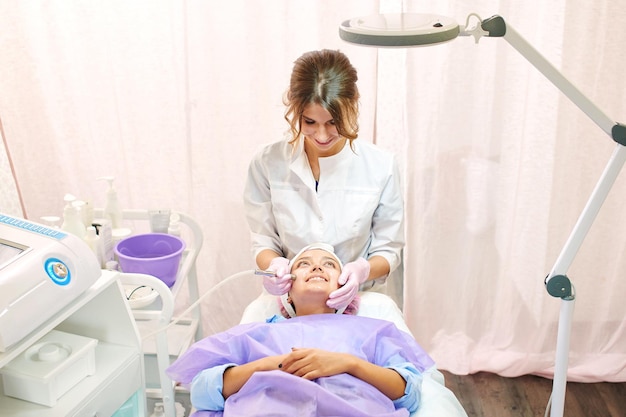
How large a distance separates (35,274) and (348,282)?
0.76 metres

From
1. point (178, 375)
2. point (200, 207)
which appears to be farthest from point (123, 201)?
point (178, 375)

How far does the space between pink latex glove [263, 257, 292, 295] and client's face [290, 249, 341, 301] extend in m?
0.02

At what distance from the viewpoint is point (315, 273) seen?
67.3 inches

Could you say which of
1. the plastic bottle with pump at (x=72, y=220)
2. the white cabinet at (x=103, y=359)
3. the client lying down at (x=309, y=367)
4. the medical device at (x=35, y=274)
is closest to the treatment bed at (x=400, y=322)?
the client lying down at (x=309, y=367)

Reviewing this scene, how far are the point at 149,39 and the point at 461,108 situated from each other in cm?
99

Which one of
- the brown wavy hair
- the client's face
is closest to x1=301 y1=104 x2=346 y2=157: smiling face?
the brown wavy hair

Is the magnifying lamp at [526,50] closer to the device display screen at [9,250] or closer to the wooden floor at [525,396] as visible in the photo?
the device display screen at [9,250]

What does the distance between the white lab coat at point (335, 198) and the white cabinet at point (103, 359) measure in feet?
1.70

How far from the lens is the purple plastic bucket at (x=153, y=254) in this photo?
5.65 feet

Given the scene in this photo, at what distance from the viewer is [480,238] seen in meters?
2.31

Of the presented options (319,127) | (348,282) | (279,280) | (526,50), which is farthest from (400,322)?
(526,50)

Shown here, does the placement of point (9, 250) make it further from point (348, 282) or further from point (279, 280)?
point (348, 282)

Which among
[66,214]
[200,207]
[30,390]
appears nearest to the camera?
[30,390]

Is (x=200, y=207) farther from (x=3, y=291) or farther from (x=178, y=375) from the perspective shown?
(x=3, y=291)
